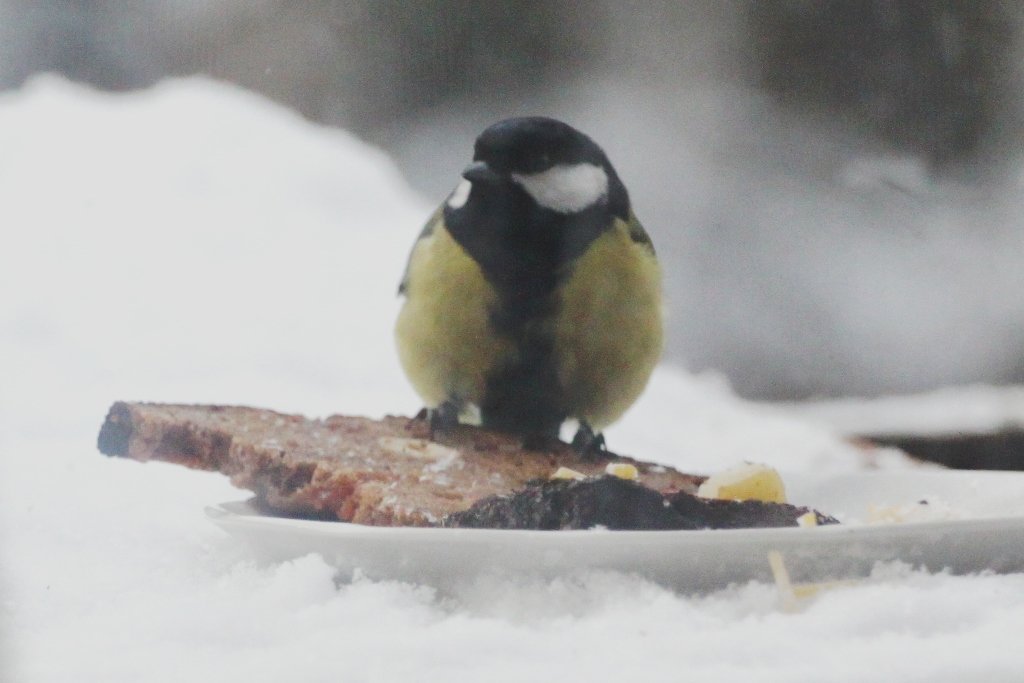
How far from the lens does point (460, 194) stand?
0.87 meters

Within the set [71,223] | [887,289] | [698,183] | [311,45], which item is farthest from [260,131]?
[887,289]

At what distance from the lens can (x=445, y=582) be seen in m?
0.53

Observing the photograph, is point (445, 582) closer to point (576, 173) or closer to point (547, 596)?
point (547, 596)

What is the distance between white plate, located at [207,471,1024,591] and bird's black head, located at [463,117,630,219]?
35 cm

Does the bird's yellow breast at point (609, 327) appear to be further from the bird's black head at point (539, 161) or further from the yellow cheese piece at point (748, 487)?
the yellow cheese piece at point (748, 487)

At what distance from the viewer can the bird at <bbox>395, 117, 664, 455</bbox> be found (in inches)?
32.6

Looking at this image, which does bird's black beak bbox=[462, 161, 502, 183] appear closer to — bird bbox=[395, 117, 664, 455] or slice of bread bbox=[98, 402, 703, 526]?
bird bbox=[395, 117, 664, 455]

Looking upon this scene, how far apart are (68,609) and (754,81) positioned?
2.40 ft

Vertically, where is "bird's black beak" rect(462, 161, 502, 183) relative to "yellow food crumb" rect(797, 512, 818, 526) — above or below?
above

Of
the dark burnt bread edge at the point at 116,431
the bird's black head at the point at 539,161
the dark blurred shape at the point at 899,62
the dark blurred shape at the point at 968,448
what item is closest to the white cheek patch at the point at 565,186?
the bird's black head at the point at 539,161

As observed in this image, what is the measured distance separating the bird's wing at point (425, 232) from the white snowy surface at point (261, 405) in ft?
0.05

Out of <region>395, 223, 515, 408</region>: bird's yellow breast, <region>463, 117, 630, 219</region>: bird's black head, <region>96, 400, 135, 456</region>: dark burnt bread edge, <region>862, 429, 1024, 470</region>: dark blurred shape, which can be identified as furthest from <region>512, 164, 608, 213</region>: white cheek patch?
<region>862, 429, 1024, 470</region>: dark blurred shape

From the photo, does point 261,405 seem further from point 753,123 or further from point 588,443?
point 753,123

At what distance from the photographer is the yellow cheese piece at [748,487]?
0.71 m
